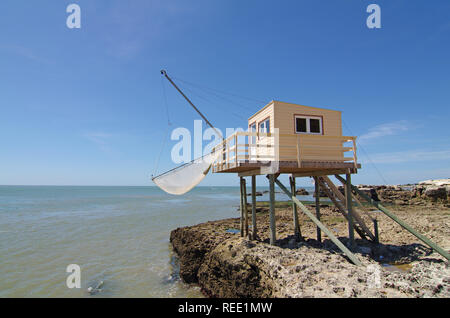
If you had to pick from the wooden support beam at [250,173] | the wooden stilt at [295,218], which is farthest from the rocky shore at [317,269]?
the wooden support beam at [250,173]

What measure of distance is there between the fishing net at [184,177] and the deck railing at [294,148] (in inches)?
162

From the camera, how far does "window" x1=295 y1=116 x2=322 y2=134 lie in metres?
11.3

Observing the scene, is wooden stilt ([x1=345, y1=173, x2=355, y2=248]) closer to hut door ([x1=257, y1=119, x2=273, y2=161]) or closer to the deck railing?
→ the deck railing

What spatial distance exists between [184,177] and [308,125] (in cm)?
897

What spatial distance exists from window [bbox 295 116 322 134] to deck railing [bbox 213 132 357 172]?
1.66 ft

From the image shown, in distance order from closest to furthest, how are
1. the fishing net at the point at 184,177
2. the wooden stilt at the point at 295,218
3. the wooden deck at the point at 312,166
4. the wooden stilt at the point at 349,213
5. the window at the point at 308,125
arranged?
the wooden deck at the point at 312,166
the wooden stilt at the point at 349,213
the window at the point at 308,125
the wooden stilt at the point at 295,218
the fishing net at the point at 184,177

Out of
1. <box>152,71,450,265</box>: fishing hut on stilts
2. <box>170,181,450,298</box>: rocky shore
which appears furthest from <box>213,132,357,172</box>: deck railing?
<box>170,181,450,298</box>: rocky shore

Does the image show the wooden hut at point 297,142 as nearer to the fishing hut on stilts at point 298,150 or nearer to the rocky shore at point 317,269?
the fishing hut on stilts at point 298,150

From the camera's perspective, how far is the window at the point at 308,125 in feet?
36.9

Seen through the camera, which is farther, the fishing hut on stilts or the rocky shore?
the fishing hut on stilts

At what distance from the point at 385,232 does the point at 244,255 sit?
11.1 metres

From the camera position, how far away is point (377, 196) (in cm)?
4559
